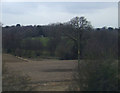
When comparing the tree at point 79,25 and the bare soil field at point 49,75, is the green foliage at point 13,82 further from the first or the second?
the tree at point 79,25

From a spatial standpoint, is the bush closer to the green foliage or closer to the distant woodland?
the green foliage

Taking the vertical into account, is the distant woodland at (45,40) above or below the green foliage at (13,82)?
below

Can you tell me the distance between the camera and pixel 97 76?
11219mm

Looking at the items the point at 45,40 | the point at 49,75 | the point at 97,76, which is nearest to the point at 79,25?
the point at 45,40

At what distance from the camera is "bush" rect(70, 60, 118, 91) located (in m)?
11.2

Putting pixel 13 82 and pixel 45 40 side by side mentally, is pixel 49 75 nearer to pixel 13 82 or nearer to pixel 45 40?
pixel 13 82

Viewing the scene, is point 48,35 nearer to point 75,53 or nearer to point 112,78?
point 75,53

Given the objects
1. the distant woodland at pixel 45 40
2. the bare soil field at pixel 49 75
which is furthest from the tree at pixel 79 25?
the bare soil field at pixel 49 75

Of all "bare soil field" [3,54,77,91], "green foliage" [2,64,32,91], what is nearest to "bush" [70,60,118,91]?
"bare soil field" [3,54,77,91]

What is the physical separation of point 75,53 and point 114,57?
142ft

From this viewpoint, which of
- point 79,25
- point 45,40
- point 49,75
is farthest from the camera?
point 45,40

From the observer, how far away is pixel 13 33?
186 feet

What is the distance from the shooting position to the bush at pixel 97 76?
1117 centimetres

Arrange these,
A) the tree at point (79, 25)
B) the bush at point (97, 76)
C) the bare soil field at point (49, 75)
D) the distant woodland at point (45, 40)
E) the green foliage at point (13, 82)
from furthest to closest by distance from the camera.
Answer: the distant woodland at point (45, 40) → the tree at point (79, 25) → the bare soil field at point (49, 75) → the bush at point (97, 76) → the green foliage at point (13, 82)
